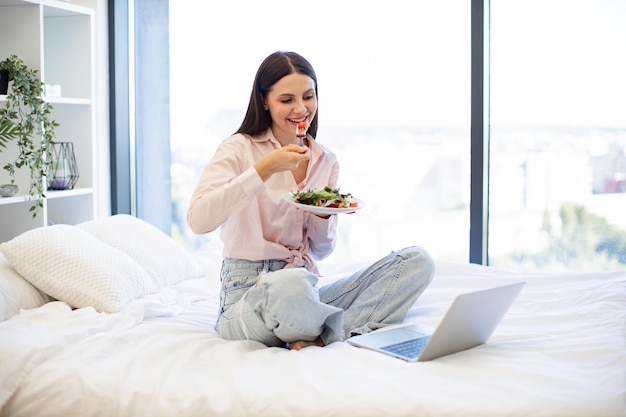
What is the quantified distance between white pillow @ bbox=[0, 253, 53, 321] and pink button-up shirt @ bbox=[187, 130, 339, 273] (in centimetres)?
60

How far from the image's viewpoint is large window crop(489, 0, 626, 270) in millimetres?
3328

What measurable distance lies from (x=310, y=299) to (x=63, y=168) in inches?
76.2

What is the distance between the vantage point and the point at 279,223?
2342 mm

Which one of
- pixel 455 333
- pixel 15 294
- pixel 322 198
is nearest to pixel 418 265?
pixel 322 198

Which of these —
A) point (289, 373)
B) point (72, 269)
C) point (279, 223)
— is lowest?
point (289, 373)

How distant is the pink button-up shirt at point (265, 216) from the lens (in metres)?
2.21

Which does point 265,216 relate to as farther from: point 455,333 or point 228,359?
point 455,333

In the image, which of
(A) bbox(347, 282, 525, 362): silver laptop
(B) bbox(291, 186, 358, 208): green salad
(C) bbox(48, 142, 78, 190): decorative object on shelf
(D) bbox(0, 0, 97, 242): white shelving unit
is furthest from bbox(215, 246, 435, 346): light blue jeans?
(D) bbox(0, 0, 97, 242): white shelving unit

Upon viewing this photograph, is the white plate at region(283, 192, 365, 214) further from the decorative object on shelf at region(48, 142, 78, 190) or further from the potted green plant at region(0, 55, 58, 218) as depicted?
the decorative object on shelf at region(48, 142, 78, 190)

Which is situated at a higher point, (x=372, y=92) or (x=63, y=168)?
(x=372, y=92)

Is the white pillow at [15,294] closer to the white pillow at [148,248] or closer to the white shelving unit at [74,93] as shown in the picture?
the white pillow at [148,248]

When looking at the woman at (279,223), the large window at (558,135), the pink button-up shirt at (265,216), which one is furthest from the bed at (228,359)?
the large window at (558,135)

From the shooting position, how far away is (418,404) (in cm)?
161

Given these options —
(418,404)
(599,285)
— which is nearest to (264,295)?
(418,404)
